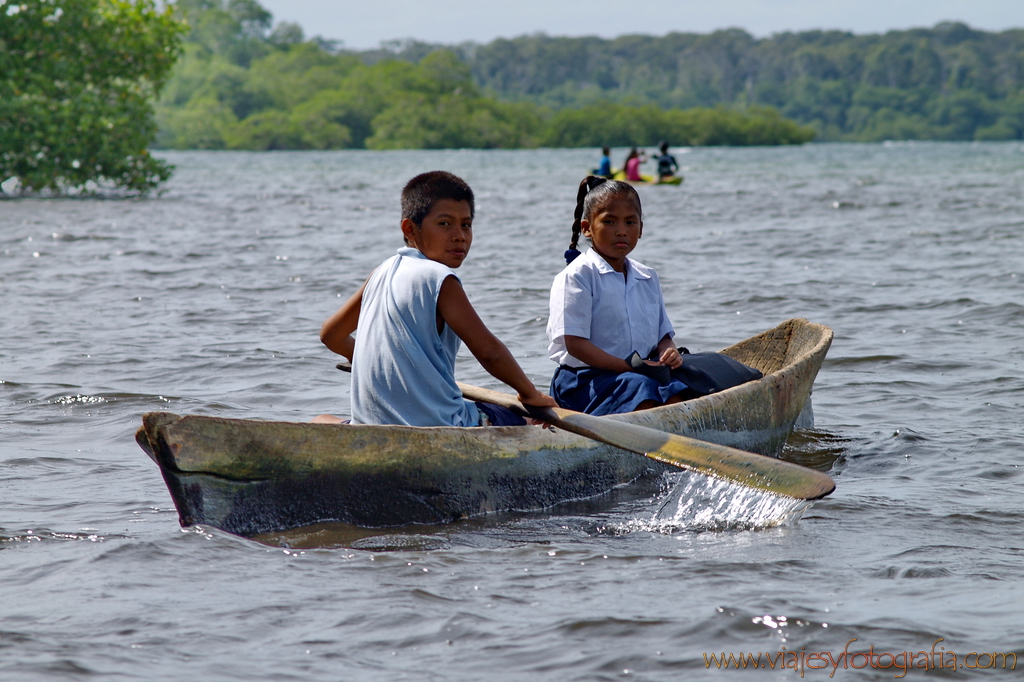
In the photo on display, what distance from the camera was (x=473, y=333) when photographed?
345 centimetres

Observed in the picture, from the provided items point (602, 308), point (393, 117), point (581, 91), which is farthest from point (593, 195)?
point (581, 91)

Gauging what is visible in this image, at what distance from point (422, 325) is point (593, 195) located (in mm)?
1166

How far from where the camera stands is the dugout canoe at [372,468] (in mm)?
3207

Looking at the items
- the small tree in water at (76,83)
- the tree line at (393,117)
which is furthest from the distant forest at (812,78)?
the small tree in water at (76,83)

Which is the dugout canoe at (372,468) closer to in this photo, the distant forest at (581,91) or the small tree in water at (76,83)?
the small tree in water at (76,83)

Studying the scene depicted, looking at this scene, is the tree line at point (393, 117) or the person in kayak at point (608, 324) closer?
the person in kayak at point (608, 324)

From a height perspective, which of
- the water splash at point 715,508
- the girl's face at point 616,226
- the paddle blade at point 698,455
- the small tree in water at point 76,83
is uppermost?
the small tree in water at point 76,83

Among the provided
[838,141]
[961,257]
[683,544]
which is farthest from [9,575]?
[838,141]

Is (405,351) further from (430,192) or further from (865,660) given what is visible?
(865,660)

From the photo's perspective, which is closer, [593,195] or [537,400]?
[537,400]

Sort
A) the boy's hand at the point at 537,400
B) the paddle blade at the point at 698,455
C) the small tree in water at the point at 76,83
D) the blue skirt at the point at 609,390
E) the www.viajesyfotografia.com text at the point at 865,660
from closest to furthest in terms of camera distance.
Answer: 1. the www.viajesyfotografia.com text at the point at 865,660
2. the paddle blade at the point at 698,455
3. the boy's hand at the point at 537,400
4. the blue skirt at the point at 609,390
5. the small tree in water at the point at 76,83

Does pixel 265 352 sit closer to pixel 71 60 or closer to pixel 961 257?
pixel 961 257

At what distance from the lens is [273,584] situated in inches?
118

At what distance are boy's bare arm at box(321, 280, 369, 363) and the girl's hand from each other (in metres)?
1.20
